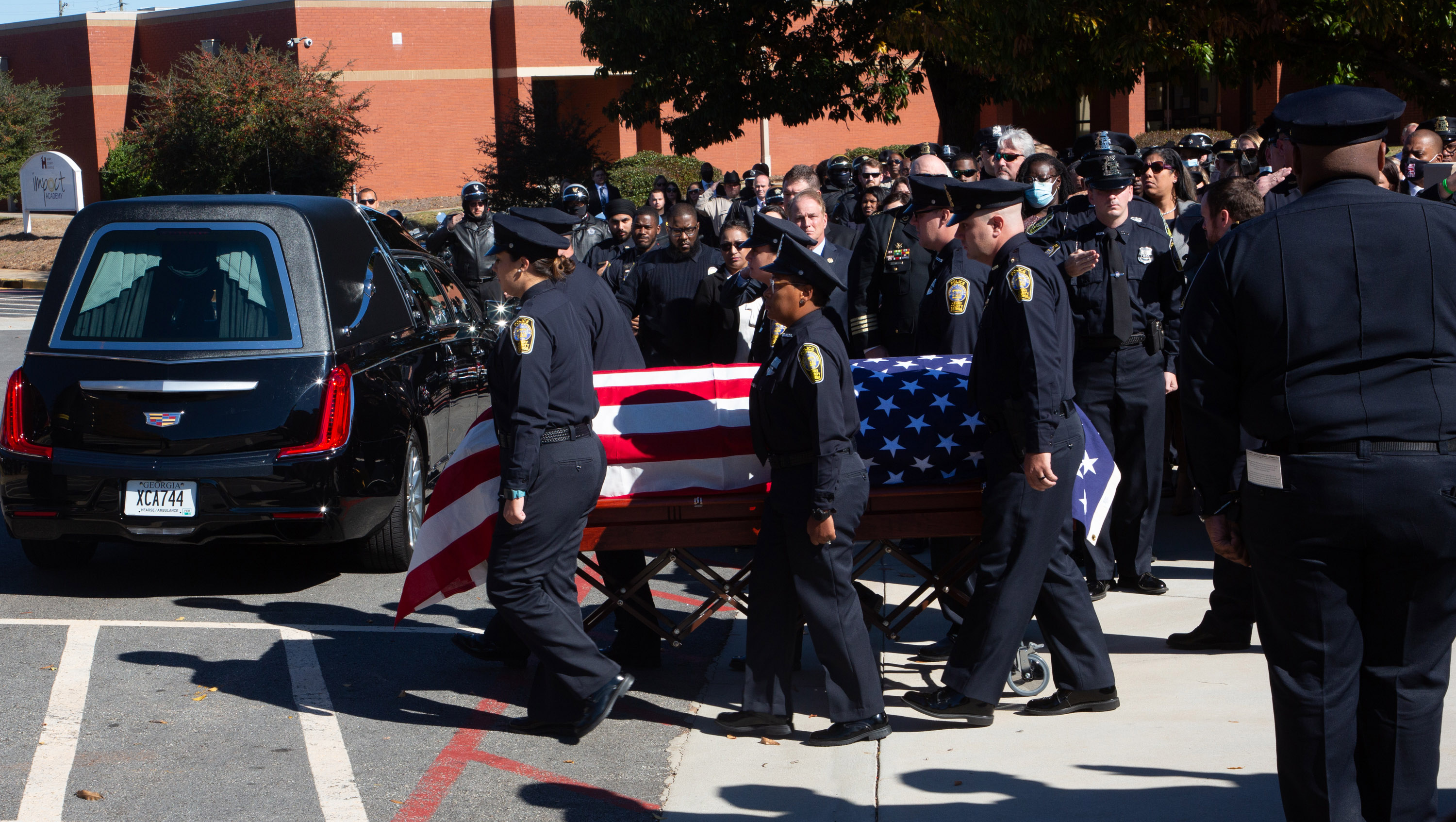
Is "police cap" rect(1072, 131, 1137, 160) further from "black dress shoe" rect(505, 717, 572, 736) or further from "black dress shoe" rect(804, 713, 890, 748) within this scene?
"black dress shoe" rect(505, 717, 572, 736)

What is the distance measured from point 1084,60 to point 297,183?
19658 mm

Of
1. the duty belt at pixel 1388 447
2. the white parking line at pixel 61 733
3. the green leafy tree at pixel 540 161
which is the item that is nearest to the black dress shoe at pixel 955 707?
the duty belt at pixel 1388 447

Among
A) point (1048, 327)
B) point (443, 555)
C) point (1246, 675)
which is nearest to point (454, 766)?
point (443, 555)

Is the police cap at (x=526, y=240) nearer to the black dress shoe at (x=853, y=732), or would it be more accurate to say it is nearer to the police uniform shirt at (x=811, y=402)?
the police uniform shirt at (x=811, y=402)

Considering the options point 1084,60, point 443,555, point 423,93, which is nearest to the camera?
point 443,555

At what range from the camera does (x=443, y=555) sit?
5.32m

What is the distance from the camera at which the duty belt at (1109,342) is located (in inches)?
254

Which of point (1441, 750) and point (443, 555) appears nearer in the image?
point (1441, 750)

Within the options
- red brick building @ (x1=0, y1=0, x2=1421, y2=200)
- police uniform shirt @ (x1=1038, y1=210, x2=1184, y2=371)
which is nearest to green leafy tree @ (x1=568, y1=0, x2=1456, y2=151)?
police uniform shirt @ (x1=1038, y1=210, x2=1184, y2=371)

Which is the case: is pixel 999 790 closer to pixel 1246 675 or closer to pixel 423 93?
pixel 1246 675

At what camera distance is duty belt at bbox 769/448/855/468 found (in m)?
4.65

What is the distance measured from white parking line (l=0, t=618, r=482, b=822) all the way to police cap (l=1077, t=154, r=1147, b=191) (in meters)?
3.68

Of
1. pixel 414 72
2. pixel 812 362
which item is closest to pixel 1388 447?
pixel 812 362

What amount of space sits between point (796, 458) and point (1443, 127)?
708cm
